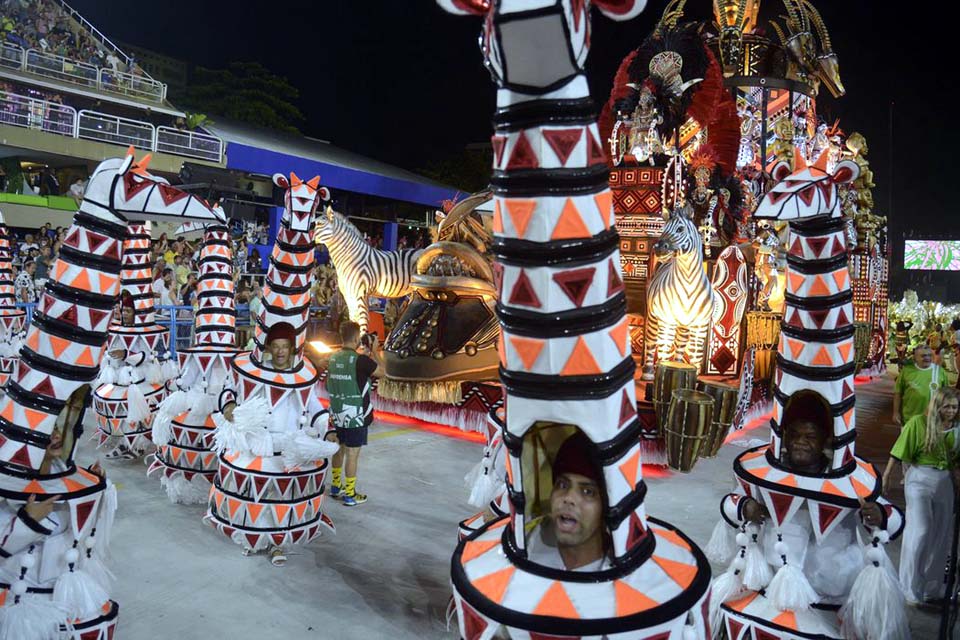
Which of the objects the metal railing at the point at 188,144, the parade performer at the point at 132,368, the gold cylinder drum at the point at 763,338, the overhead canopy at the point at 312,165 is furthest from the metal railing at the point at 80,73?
the gold cylinder drum at the point at 763,338

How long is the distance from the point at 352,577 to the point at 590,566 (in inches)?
107

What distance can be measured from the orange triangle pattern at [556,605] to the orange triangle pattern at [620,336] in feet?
2.36

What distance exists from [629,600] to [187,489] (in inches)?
184

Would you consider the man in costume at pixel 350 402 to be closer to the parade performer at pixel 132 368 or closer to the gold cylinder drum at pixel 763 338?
the parade performer at pixel 132 368

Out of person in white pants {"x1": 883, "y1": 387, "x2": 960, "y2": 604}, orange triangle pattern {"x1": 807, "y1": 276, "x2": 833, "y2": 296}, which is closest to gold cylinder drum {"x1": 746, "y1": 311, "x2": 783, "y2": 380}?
person in white pants {"x1": 883, "y1": 387, "x2": 960, "y2": 604}

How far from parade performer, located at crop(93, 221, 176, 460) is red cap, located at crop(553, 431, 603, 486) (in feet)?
17.8

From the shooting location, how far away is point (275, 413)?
4941 millimetres

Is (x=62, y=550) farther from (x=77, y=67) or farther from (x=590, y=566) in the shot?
(x=77, y=67)

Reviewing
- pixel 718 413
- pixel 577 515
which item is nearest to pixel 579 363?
pixel 577 515

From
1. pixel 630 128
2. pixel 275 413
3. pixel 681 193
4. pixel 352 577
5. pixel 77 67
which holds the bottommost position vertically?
pixel 352 577

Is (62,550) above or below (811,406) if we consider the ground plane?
below

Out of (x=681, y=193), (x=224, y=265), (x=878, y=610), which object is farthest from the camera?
(x=681, y=193)

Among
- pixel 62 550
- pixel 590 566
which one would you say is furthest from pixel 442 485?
pixel 590 566

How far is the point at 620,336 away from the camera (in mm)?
2096
